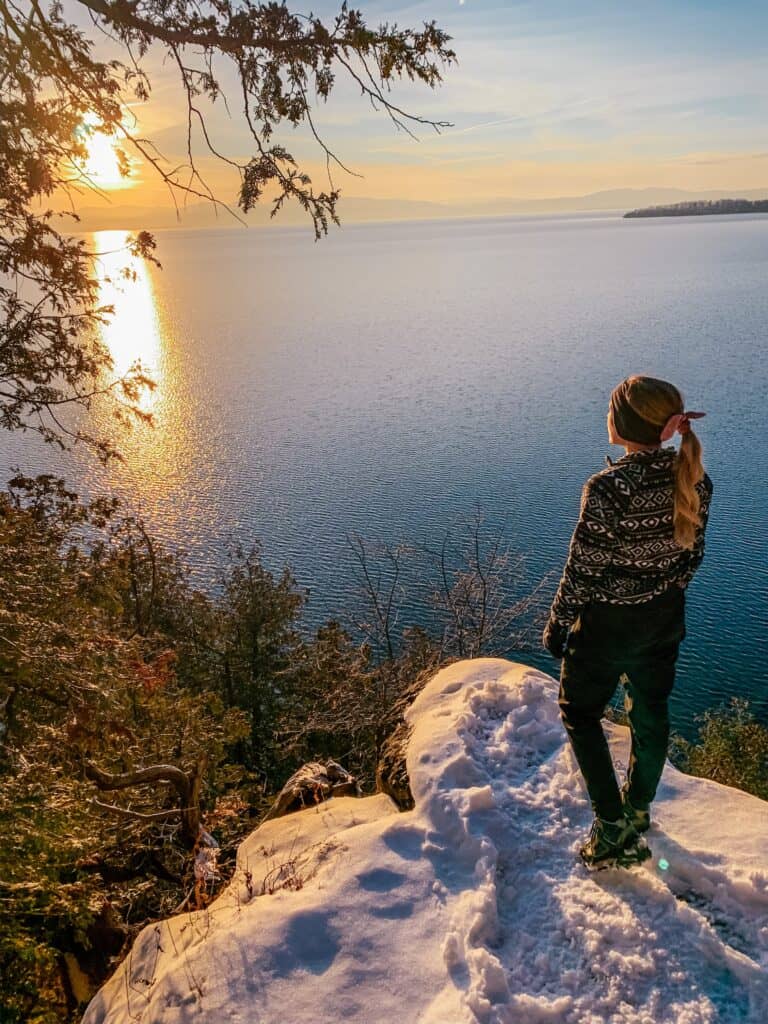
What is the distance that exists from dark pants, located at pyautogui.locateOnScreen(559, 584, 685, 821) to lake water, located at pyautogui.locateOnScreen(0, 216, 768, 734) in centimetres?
840

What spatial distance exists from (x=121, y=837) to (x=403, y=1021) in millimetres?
5830

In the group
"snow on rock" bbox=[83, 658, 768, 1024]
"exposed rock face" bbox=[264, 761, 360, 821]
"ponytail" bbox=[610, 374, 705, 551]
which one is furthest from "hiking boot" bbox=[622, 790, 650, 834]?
"exposed rock face" bbox=[264, 761, 360, 821]

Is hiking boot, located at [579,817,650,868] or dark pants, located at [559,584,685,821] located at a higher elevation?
dark pants, located at [559,584,685,821]

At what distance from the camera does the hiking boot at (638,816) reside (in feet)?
14.2

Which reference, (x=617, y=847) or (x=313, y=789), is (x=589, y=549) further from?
(x=313, y=789)

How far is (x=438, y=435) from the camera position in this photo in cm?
4597

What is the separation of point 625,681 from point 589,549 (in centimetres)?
115

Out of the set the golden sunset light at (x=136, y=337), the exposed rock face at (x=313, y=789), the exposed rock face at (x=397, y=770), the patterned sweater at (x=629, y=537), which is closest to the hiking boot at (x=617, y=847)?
the exposed rock face at (x=397, y=770)

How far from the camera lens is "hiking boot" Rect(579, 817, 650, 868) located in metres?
4.19

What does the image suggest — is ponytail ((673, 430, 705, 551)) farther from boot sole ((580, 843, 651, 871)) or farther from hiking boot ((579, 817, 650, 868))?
boot sole ((580, 843, 651, 871))

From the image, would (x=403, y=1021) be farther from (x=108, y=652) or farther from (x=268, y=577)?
(x=268, y=577)

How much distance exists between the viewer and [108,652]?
771cm

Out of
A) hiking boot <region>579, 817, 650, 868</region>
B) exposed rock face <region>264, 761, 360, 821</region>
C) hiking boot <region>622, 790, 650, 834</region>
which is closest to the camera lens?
hiking boot <region>579, 817, 650, 868</region>

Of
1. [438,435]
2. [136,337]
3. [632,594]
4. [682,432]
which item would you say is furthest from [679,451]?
[136,337]
